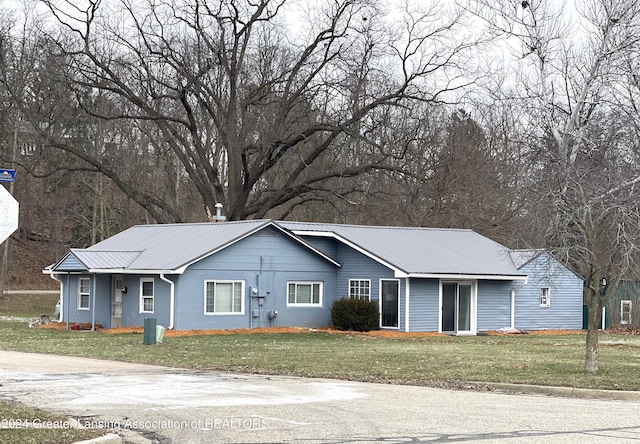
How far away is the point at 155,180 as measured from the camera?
6638cm

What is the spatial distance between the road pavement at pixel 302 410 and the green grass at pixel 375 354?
6.21ft

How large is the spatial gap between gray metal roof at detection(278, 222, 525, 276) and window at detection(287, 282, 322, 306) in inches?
83.6

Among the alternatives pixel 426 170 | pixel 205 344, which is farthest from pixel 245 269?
pixel 426 170

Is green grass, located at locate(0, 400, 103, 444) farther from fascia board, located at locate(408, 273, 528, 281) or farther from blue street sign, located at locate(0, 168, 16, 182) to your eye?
fascia board, located at locate(408, 273, 528, 281)

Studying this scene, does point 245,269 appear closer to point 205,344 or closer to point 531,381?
point 205,344

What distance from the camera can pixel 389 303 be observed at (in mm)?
40500

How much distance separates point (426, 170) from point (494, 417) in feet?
122

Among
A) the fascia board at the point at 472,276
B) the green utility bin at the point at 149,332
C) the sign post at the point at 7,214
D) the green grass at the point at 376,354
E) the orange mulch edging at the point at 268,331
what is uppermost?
the sign post at the point at 7,214

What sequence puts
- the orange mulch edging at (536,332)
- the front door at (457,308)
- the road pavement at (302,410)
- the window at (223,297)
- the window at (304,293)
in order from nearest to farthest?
1. the road pavement at (302,410)
2. the window at (223,297)
3. the window at (304,293)
4. the front door at (457,308)
5. the orange mulch edging at (536,332)

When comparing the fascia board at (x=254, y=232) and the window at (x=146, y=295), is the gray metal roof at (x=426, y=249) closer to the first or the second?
the fascia board at (x=254, y=232)

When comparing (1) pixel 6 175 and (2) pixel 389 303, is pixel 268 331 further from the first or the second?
(1) pixel 6 175

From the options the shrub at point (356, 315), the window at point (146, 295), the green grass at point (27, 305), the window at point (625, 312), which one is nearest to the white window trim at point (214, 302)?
the window at point (146, 295)

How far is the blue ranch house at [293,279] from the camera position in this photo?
38.9 m

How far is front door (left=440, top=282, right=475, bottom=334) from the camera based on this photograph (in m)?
41.2
